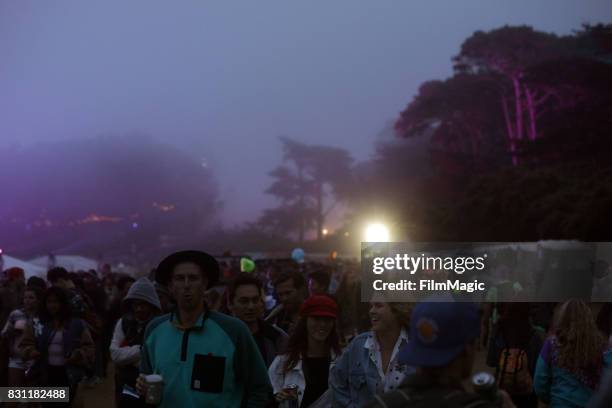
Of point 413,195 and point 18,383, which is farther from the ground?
point 413,195

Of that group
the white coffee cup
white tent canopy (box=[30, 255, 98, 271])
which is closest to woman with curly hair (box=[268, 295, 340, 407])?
the white coffee cup

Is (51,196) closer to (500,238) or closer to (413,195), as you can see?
(413,195)

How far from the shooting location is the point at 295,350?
5.20 meters

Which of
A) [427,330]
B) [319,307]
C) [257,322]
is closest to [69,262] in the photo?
[257,322]

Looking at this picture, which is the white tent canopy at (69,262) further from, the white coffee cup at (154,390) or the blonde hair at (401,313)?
the white coffee cup at (154,390)

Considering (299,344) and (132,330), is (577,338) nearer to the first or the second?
(299,344)

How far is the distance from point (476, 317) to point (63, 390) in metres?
5.28

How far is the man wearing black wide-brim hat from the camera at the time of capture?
3867 millimetres

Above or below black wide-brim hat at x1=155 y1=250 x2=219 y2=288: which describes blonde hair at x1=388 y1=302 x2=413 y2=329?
below

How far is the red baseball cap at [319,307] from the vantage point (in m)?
5.25

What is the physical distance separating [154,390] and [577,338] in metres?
2.81

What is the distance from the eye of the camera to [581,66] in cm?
3484

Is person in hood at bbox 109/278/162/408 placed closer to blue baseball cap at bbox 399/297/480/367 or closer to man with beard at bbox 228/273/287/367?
man with beard at bbox 228/273/287/367

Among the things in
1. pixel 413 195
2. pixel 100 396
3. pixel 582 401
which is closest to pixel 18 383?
pixel 100 396
